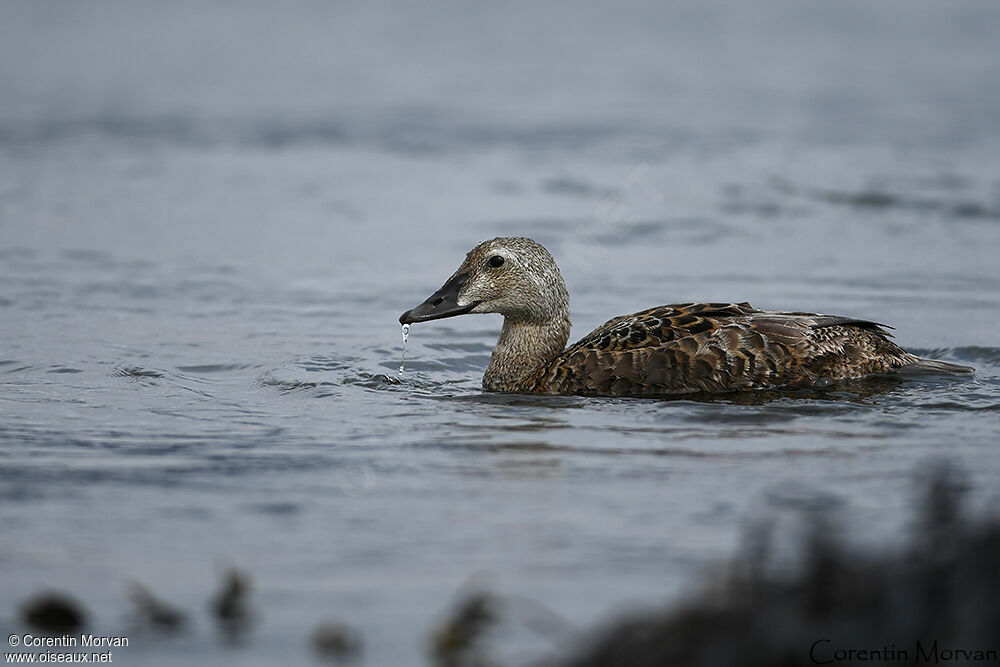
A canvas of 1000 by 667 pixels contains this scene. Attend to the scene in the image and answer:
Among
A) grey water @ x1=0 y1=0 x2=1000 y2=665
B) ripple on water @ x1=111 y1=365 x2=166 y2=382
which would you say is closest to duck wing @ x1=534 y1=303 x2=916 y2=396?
grey water @ x1=0 y1=0 x2=1000 y2=665

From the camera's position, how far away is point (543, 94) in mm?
24922

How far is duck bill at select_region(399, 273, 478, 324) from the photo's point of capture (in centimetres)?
846

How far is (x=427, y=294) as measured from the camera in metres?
12.0

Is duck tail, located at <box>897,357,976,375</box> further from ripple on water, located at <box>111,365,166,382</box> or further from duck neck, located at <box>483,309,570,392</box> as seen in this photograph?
ripple on water, located at <box>111,365,166,382</box>

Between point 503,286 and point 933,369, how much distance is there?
268 cm

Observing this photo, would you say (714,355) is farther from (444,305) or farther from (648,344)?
(444,305)

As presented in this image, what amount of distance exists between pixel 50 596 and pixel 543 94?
21214mm

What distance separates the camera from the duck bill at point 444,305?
8461mm

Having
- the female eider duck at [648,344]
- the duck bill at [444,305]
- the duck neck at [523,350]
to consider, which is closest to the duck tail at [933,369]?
the female eider duck at [648,344]

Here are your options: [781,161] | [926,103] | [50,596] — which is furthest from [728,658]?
[926,103]

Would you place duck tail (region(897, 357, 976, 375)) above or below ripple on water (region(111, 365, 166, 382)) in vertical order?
above

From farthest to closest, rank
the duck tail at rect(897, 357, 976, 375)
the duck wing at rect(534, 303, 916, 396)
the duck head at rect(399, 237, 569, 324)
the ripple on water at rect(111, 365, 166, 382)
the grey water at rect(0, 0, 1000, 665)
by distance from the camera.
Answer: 1. the ripple on water at rect(111, 365, 166, 382)
2. the duck head at rect(399, 237, 569, 324)
3. the duck tail at rect(897, 357, 976, 375)
4. the duck wing at rect(534, 303, 916, 396)
5. the grey water at rect(0, 0, 1000, 665)

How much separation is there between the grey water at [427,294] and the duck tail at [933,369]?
6 centimetres

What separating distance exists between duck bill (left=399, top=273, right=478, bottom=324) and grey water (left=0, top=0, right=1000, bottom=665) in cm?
49
